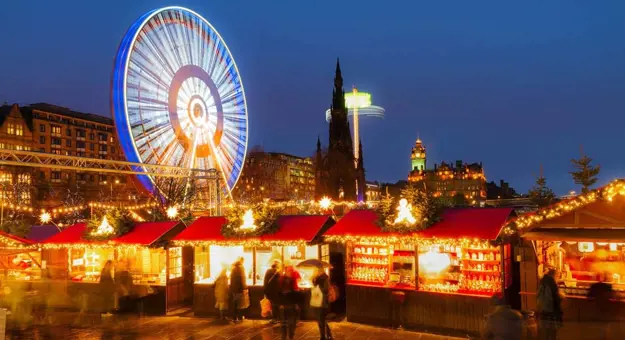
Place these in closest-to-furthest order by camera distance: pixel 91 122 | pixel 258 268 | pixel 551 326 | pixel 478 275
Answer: pixel 551 326 → pixel 478 275 → pixel 258 268 → pixel 91 122

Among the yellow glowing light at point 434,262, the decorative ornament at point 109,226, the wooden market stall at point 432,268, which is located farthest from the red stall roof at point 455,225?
the decorative ornament at point 109,226

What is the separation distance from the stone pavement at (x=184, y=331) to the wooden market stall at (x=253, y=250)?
86cm

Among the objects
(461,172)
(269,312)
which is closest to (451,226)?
(269,312)

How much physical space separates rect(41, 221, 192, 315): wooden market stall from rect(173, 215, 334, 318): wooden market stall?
817 millimetres

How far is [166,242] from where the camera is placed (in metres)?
16.8

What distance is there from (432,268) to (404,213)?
1.62 metres

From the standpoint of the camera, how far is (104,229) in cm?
1762

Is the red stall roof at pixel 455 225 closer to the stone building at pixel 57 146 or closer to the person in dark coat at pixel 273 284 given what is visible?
the person in dark coat at pixel 273 284

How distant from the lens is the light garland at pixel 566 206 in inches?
455

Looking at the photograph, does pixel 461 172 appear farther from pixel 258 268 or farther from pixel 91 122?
pixel 258 268

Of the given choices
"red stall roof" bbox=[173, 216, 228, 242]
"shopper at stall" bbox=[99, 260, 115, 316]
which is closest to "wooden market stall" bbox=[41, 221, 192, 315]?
"shopper at stall" bbox=[99, 260, 115, 316]

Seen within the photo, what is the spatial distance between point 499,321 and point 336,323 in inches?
279

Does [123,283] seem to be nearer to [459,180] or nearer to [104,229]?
[104,229]

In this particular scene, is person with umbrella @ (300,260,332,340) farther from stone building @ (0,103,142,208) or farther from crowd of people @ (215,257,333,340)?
stone building @ (0,103,142,208)
